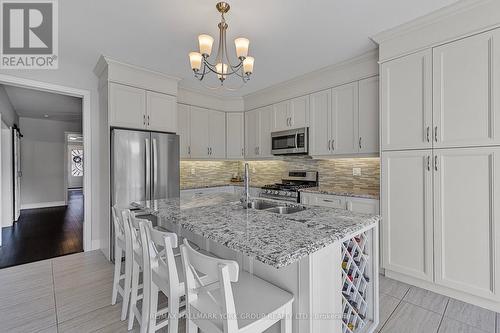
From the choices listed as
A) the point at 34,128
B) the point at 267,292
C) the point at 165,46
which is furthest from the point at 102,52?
the point at 34,128

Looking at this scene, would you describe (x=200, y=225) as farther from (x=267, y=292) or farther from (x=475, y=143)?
(x=475, y=143)

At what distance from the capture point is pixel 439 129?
2244mm

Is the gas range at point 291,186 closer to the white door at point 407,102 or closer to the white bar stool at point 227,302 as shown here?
the white door at point 407,102

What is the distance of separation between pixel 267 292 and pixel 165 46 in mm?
2809

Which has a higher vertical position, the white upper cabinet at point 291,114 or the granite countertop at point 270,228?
the white upper cabinet at point 291,114

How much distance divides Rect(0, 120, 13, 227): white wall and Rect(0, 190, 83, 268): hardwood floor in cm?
24

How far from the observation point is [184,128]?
14.0 ft

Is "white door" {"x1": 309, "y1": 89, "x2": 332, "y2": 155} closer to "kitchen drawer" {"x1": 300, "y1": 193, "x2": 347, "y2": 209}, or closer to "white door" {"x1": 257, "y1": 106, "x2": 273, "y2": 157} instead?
"kitchen drawer" {"x1": 300, "y1": 193, "x2": 347, "y2": 209}

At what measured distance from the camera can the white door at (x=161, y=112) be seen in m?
3.48

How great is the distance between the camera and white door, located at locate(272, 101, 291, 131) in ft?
13.4

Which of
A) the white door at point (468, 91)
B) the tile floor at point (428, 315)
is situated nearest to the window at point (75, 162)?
the tile floor at point (428, 315)

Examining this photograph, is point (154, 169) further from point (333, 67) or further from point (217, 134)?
point (333, 67)

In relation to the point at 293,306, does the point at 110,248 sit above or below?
below

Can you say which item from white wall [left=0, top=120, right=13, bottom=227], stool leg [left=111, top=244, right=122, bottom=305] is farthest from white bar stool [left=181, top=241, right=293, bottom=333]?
white wall [left=0, top=120, right=13, bottom=227]
